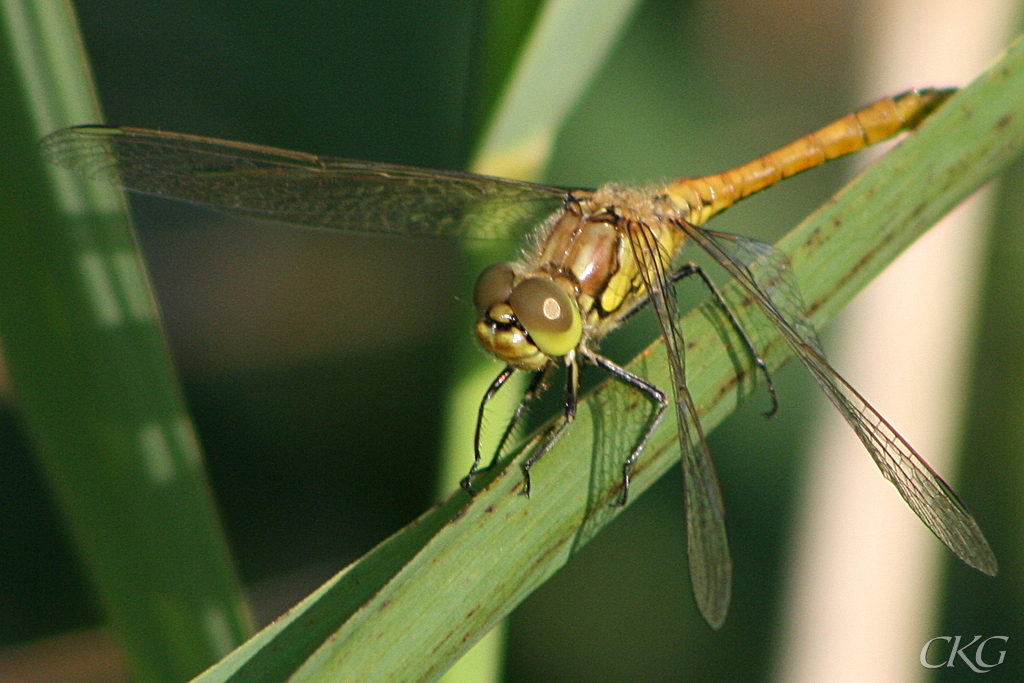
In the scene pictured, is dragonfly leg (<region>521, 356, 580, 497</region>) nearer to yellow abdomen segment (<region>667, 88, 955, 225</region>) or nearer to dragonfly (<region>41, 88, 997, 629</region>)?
dragonfly (<region>41, 88, 997, 629</region>)

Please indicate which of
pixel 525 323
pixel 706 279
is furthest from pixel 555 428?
pixel 706 279

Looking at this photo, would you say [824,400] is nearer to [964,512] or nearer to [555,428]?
[964,512]

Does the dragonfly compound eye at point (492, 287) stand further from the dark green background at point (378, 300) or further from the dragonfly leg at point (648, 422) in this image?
the dark green background at point (378, 300)

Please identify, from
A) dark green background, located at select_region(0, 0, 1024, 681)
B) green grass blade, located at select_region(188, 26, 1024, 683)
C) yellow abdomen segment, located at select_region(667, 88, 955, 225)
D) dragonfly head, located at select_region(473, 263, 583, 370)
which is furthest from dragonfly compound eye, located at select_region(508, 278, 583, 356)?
dark green background, located at select_region(0, 0, 1024, 681)

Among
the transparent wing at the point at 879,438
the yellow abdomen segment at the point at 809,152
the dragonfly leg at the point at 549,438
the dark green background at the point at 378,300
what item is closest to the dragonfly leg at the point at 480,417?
the dragonfly leg at the point at 549,438

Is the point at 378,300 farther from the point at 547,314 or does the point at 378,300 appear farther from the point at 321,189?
the point at 547,314

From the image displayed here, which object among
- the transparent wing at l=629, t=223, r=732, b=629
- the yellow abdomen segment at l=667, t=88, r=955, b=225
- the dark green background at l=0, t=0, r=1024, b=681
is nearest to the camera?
the transparent wing at l=629, t=223, r=732, b=629

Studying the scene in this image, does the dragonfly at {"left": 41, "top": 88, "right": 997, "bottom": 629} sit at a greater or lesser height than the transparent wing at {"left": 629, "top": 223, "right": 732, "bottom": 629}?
greater
